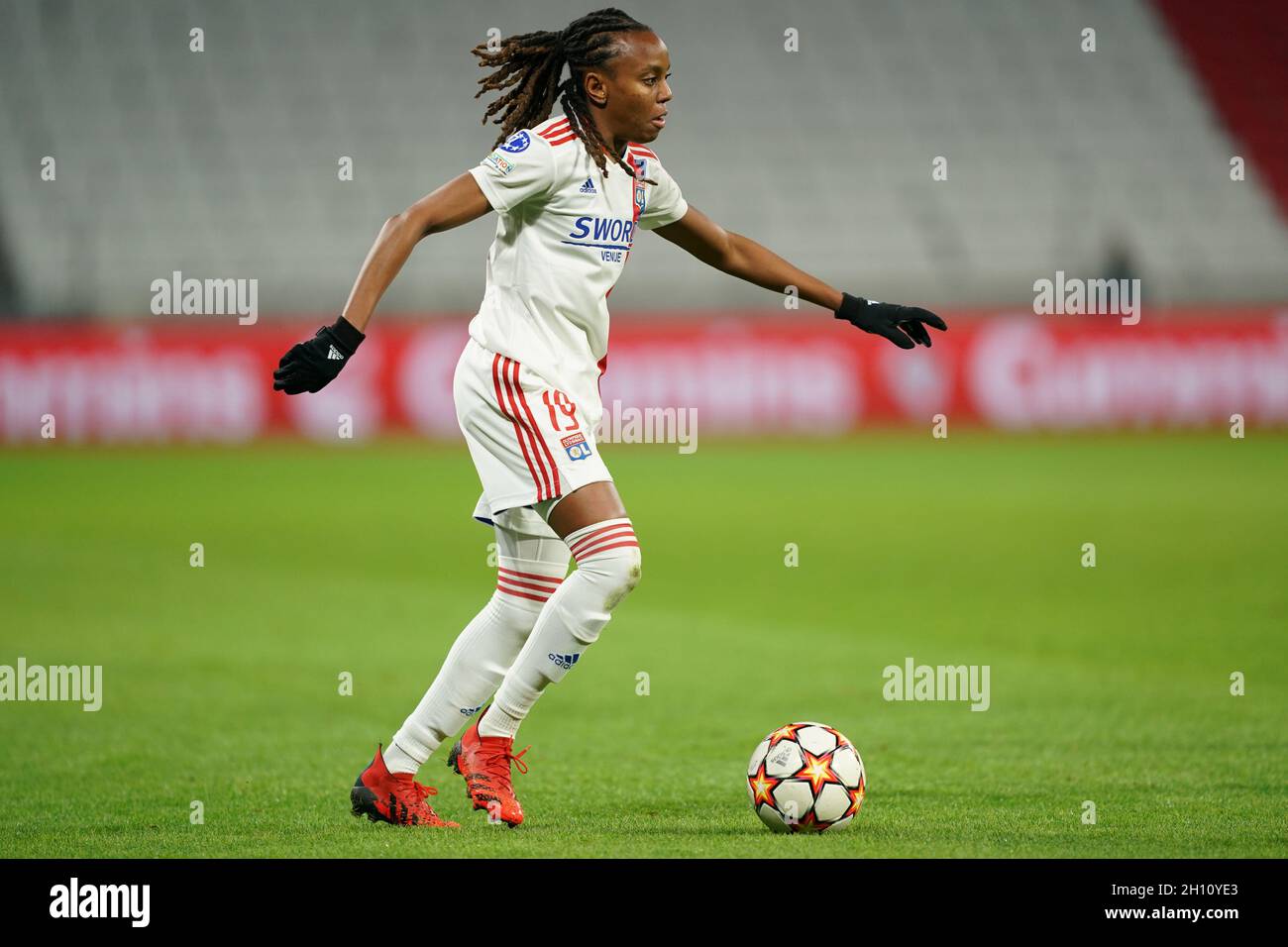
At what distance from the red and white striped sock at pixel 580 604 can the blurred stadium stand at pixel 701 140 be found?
19006 mm

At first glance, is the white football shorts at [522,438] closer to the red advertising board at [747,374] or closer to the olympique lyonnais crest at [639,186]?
the olympique lyonnais crest at [639,186]

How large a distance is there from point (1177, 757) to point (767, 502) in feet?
33.6

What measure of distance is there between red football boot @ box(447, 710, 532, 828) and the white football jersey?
1.11m

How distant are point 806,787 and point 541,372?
5.06ft

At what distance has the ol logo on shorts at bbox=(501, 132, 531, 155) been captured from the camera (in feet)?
16.3

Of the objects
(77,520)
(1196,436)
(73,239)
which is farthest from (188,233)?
(1196,436)

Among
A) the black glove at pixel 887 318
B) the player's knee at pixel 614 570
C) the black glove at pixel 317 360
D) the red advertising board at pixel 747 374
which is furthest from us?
the red advertising board at pixel 747 374

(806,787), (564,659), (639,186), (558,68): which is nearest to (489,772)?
(564,659)

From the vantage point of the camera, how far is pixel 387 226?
4.74 m

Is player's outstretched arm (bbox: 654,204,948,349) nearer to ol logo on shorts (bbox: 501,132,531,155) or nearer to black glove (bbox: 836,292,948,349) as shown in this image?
black glove (bbox: 836,292,948,349)

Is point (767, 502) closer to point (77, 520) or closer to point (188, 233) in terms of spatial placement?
point (77, 520)

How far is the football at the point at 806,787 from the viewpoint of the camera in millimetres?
5027

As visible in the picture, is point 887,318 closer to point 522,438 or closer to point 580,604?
point 522,438

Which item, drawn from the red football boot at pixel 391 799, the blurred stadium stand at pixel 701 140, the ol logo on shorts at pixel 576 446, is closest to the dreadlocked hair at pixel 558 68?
the ol logo on shorts at pixel 576 446
